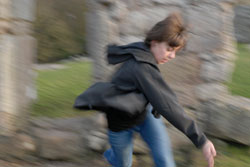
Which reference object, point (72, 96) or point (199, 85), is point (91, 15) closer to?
point (199, 85)

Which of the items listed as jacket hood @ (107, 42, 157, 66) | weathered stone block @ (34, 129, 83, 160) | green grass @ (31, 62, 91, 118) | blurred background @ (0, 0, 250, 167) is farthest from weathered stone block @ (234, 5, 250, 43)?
jacket hood @ (107, 42, 157, 66)

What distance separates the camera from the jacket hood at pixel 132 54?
96.2 inches

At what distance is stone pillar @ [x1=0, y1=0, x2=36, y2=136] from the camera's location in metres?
3.35

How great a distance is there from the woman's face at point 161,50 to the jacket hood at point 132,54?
4 cm

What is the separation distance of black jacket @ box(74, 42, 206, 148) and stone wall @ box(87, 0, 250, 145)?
796 millimetres

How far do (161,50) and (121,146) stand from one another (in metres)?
0.67

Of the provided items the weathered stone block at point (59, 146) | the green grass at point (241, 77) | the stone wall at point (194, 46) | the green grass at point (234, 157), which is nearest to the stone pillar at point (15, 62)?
the weathered stone block at point (59, 146)

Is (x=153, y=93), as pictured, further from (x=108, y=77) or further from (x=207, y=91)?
(x=207, y=91)

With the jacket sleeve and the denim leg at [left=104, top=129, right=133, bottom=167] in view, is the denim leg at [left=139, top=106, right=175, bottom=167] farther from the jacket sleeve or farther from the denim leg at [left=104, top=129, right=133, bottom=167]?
the jacket sleeve

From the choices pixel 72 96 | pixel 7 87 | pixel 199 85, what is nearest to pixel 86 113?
pixel 72 96

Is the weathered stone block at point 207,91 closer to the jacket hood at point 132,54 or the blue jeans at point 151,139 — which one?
the blue jeans at point 151,139

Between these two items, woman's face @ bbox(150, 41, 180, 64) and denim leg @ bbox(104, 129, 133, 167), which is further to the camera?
denim leg @ bbox(104, 129, 133, 167)

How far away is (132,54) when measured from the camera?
2.47 metres

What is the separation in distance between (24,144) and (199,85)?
1473 mm
